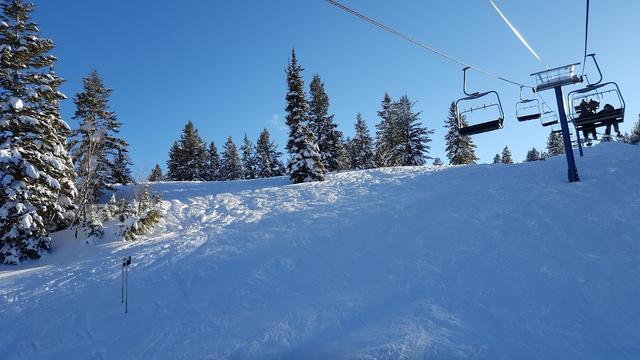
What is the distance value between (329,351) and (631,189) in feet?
47.6

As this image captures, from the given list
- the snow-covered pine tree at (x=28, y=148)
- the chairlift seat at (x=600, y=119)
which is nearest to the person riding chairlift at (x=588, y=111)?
the chairlift seat at (x=600, y=119)

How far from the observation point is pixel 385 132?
1849 inches

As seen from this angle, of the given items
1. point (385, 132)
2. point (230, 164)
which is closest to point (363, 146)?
point (385, 132)

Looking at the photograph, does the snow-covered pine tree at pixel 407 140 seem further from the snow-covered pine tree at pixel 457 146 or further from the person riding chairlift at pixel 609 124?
the person riding chairlift at pixel 609 124

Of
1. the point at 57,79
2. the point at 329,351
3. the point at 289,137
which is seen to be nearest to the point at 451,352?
the point at 329,351

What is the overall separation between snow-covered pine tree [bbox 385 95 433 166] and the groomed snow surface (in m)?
22.2

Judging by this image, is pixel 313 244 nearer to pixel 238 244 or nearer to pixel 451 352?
pixel 238 244

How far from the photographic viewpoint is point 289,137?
32406 millimetres

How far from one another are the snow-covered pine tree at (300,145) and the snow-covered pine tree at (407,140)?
13538 millimetres

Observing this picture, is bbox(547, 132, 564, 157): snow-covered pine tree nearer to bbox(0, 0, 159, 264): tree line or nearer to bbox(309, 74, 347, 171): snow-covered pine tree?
bbox(309, 74, 347, 171): snow-covered pine tree

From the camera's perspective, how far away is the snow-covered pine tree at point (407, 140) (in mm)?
42844

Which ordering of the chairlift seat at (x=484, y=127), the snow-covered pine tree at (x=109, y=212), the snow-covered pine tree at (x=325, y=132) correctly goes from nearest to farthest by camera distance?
1. the chairlift seat at (x=484, y=127)
2. the snow-covered pine tree at (x=109, y=212)
3. the snow-covered pine tree at (x=325, y=132)

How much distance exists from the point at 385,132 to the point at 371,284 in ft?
119

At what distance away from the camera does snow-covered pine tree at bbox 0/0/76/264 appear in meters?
17.2
